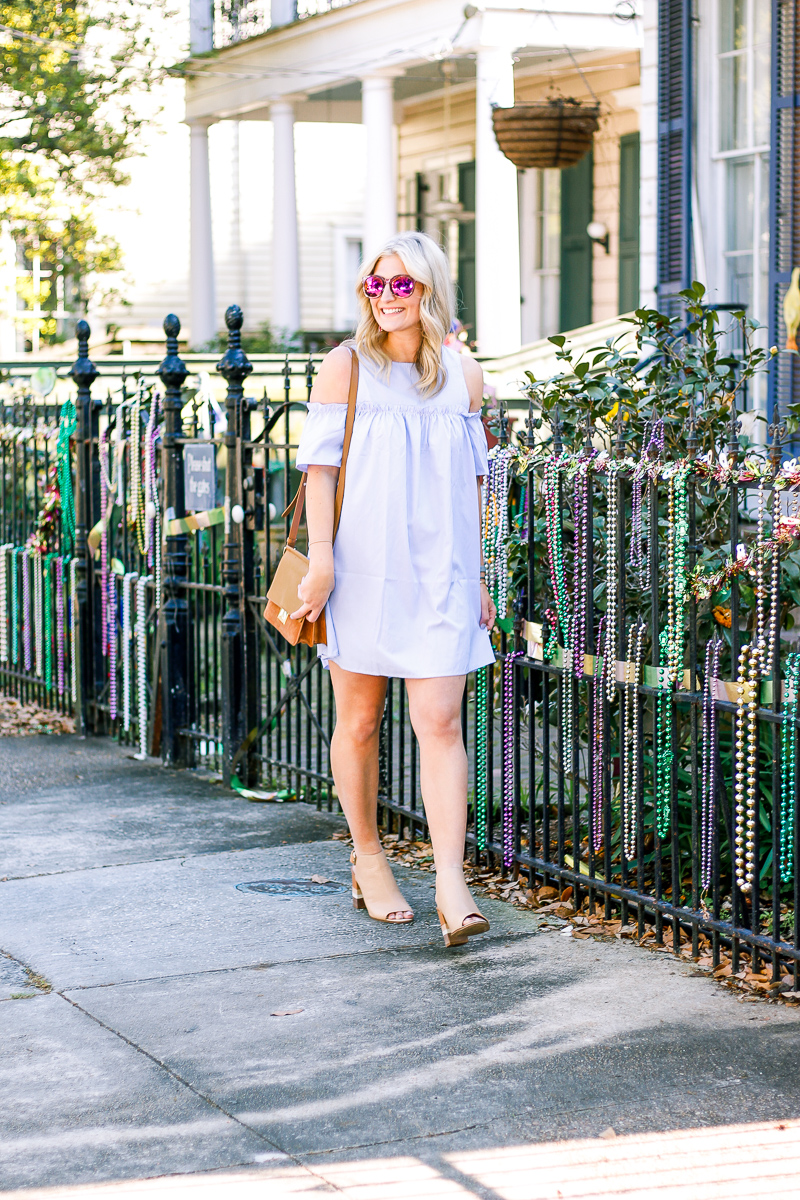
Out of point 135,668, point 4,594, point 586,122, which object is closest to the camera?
point 135,668

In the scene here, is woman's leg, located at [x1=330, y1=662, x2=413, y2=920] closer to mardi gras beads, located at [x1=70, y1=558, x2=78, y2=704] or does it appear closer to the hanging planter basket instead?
mardi gras beads, located at [x1=70, y1=558, x2=78, y2=704]

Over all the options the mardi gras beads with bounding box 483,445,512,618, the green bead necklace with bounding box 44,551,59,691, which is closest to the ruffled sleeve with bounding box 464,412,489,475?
the mardi gras beads with bounding box 483,445,512,618

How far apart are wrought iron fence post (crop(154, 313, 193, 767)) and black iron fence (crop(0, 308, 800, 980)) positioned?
1cm

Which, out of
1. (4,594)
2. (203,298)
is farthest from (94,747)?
(203,298)

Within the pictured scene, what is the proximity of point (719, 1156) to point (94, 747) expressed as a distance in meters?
4.95

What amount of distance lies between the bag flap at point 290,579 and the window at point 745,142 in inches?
234

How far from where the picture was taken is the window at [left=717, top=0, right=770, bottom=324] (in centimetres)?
931

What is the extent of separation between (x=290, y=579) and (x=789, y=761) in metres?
1.48

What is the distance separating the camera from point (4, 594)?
8.66 m

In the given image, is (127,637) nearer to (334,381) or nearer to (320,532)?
(320,532)

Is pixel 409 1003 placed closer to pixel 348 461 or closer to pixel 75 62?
pixel 348 461

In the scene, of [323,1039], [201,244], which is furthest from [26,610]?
[201,244]

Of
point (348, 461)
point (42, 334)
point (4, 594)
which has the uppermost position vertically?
point (42, 334)

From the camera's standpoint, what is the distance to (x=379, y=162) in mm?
16594
